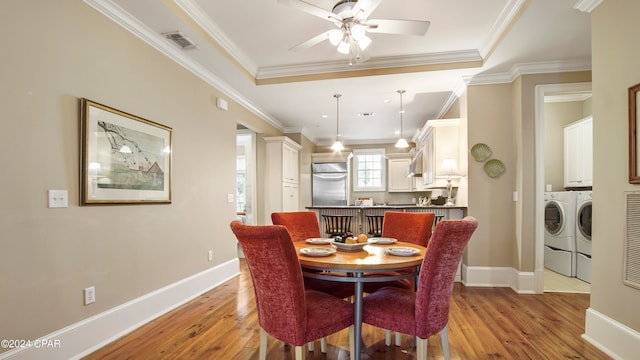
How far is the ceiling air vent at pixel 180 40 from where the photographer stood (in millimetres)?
2705

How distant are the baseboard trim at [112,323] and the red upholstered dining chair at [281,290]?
53.9 inches

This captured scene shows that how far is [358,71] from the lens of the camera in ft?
12.1

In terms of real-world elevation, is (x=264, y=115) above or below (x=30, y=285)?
above

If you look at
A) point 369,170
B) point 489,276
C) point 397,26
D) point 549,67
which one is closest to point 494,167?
point 549,67

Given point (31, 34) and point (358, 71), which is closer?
point (31, 34)

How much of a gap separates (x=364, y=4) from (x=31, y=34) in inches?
80.4

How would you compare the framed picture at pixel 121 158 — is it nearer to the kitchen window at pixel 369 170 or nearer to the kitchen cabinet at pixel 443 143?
the kitchen cabinet at pixel 443 143

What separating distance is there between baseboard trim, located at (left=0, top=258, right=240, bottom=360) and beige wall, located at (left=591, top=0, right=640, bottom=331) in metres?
3.57

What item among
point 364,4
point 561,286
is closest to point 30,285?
point 364,4

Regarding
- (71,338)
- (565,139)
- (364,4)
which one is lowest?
Answer: (71,338)

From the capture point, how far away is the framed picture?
83.4 inches

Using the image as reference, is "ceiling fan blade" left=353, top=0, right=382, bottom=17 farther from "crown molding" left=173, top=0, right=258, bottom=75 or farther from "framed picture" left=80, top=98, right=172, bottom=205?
"framed picture" left=80, top=98, right=172, bottom=205

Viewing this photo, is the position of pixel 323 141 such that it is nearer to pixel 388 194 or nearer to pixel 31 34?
pixel 388 194

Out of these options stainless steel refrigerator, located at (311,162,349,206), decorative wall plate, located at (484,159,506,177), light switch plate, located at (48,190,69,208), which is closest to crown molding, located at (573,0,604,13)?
decorative wall plate, located at (484,159,506,177)
